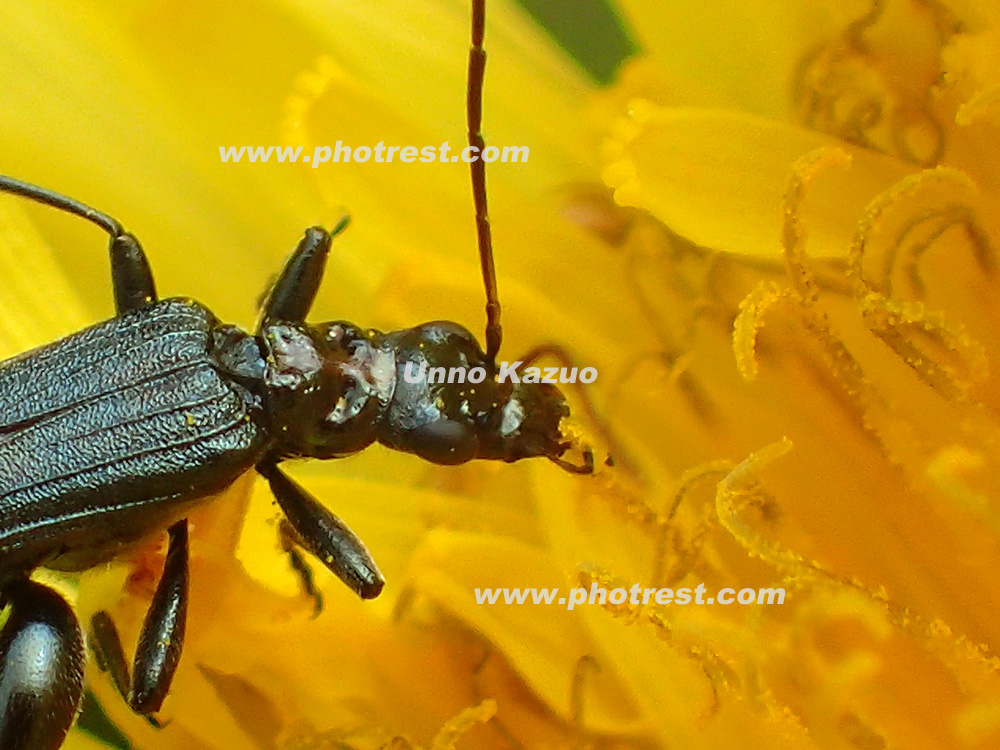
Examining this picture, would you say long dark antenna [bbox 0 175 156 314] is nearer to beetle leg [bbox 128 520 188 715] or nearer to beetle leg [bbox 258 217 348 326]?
beetle leg [bbox 258 217 348 326]

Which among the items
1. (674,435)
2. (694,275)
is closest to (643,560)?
(674,435)

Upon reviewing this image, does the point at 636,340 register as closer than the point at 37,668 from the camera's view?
No

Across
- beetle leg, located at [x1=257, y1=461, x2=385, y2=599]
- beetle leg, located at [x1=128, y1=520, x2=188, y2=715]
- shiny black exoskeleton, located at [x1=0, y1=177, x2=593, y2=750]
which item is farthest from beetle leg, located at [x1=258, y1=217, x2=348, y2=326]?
beetle leg, located at [x1=128, y1=520, x2=188, y2=715]

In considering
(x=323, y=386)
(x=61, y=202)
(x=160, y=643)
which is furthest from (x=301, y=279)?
(x=160, y=643)

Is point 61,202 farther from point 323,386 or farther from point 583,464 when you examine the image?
point 583,464

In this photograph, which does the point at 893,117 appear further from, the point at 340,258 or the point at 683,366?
the point at 340,258

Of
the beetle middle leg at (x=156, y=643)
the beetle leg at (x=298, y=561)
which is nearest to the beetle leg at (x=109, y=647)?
the beetle middle leg at (x=156, y=643)

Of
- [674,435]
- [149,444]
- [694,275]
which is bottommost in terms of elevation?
[149,444]
